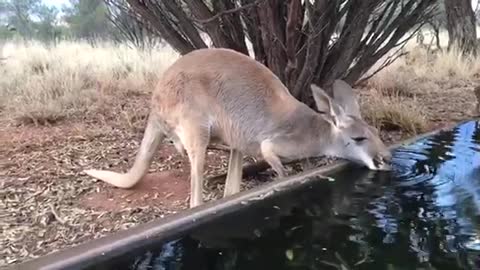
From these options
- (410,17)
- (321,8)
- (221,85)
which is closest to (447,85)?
(410,17)

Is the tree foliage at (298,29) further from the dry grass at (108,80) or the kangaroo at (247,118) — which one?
the dry grass at (108,80)

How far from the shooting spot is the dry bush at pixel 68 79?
769 cm

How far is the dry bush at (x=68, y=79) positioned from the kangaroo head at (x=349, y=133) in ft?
12.6

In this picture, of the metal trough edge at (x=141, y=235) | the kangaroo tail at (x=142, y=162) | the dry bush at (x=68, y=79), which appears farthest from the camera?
the dry bush at (x=68, y=79)

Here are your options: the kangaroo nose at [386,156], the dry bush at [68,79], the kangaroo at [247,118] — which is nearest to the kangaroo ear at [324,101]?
the kangaroo at [247,118]

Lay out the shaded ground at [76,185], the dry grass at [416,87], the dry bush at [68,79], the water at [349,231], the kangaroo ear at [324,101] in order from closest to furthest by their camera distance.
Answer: the water at [349,231] < the shaded ground at [76,185] < the kangaroo ear at [324,101] < the dry grass at [416,87] < the dry bush at [68,79]

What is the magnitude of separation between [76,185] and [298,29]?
86.9 inches

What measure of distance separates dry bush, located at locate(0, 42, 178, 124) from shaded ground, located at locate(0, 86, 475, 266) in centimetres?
54

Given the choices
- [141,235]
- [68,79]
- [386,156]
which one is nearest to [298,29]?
[386,156]

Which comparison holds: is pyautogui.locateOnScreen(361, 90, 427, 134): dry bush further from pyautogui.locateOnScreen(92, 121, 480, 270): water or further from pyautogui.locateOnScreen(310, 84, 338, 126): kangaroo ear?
pyautogui.locateOnScreen(92, 121, 480, 270): water

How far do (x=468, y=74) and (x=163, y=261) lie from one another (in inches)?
407

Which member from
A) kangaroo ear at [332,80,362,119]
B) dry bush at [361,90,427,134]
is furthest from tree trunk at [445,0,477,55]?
kangaroo ear at [332,80,362,119]

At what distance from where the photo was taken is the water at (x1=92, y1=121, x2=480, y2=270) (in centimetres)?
280

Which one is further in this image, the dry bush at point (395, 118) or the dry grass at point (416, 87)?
the dry grass at point (416, 87)
